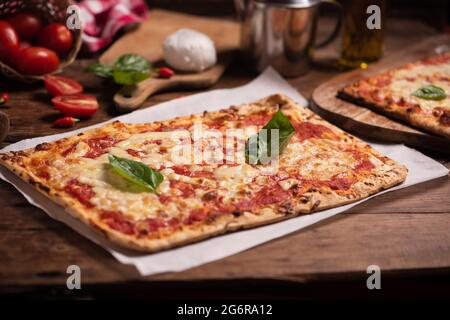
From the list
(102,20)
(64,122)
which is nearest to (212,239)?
(64,122)

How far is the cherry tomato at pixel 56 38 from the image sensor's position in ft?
14.8

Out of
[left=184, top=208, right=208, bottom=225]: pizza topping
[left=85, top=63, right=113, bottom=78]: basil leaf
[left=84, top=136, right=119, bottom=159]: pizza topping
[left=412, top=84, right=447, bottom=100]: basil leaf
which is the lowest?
[left=184, top=208, right=208, bottom=225]: pizza topping

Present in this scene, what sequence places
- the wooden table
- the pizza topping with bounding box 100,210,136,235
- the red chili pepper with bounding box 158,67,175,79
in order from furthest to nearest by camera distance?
the red chili pepper with bounding box 158,67,175,79 → the pizza topping with bounding box 100,210,136,235 → the wooden table

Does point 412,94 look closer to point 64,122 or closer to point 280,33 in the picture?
point 280,33

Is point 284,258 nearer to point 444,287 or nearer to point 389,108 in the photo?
point 444,287

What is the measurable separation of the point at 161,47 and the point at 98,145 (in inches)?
72.7

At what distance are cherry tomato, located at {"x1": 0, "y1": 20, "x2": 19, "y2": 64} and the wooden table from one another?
4.76 ft

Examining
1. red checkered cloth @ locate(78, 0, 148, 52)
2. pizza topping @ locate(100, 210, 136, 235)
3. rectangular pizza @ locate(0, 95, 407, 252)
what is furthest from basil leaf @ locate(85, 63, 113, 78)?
pizza topping @ locate(100, 210, 136, 235)

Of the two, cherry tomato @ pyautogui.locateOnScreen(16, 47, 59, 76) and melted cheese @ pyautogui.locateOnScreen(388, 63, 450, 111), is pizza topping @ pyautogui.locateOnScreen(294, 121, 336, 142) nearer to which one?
melted cheese @ pyautogui.locateOnScreen(388, 63, 450, 111)

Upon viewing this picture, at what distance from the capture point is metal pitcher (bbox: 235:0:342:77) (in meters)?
4.46

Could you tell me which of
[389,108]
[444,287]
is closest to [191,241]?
[444,287]

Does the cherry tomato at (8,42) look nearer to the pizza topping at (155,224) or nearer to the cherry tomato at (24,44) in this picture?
the cherry tomato at (24,44)

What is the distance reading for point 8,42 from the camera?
4281 mm

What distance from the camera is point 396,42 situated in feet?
18.2
